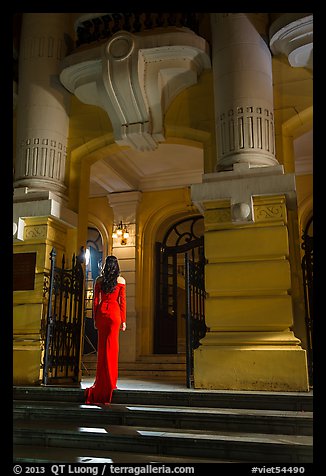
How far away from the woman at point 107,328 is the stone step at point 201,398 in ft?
0.59

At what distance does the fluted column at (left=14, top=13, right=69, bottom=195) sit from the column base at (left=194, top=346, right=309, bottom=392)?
4.33 meters

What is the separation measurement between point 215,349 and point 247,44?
16.3ft

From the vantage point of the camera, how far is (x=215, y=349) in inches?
261

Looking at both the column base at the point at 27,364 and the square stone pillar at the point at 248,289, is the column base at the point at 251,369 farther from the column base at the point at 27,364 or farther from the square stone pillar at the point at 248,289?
the column base at the point at 27,364

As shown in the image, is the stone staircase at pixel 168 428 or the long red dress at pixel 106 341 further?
the long red dress at pixel 106 341

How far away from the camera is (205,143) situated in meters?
8.70

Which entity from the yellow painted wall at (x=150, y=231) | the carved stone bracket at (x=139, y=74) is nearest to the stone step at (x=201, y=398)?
the carved stone bracket at (x=139, y=74)

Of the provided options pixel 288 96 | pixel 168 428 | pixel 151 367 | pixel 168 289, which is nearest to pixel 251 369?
pixel 168 428

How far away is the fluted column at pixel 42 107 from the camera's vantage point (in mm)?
8820

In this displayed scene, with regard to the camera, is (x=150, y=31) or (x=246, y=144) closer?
→ (x=246, y=144)

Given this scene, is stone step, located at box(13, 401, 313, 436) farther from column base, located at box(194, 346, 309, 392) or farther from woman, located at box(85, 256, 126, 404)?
column base, located at box(194, 346, 309, 392)
